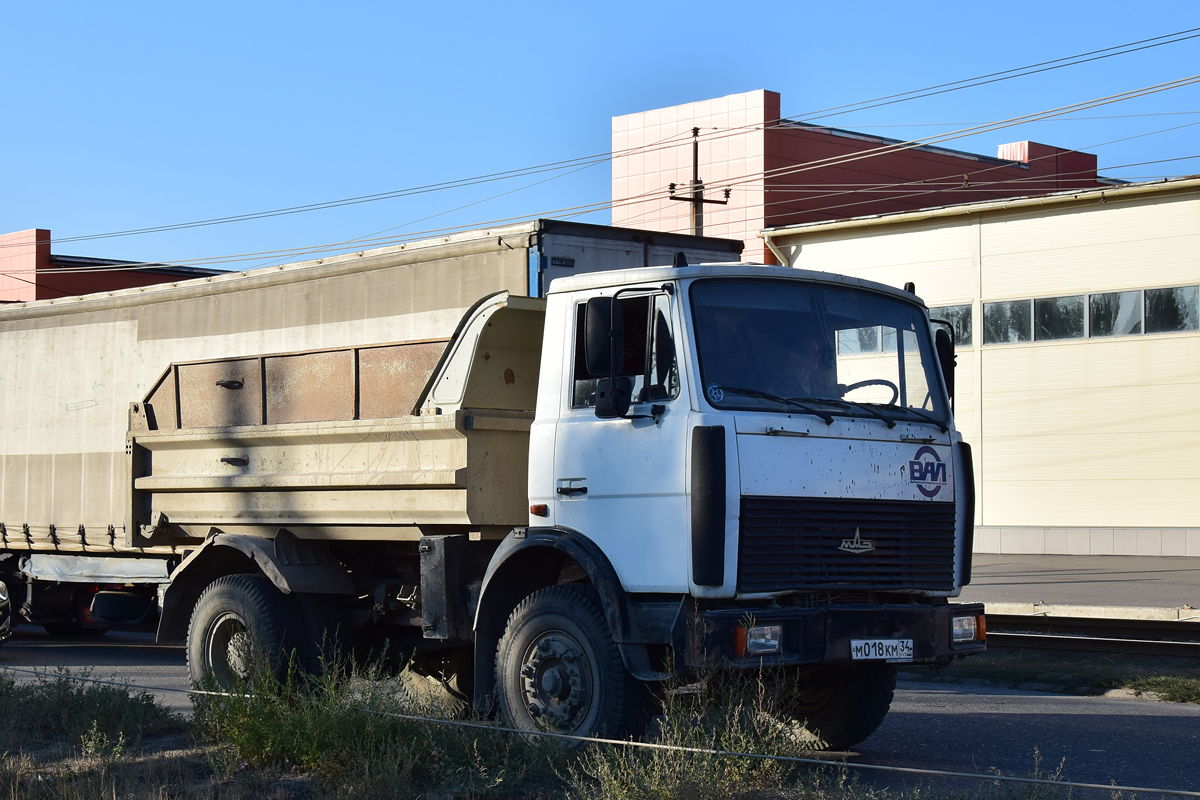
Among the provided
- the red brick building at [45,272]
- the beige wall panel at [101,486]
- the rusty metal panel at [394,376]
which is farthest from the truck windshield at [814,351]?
the red brick building at [45,272]

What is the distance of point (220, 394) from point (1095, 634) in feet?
30.8

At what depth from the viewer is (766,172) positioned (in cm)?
3834

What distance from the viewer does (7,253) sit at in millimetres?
40000

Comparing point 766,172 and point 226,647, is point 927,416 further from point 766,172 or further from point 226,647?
point 766,172

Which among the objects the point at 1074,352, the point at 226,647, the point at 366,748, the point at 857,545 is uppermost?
the point at 1074,352

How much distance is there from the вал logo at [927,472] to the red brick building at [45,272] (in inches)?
1281

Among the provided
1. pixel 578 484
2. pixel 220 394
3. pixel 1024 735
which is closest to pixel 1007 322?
pixel 1024 735

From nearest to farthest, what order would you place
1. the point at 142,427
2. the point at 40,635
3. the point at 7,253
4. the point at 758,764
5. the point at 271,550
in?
the point at 758,764
the point at 271,550
the point at 142,427
the point at 40,635
the point at 7,253

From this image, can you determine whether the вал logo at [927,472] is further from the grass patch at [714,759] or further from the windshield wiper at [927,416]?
the grass patch at [714,759]

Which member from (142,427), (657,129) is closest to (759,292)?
A: (142,427)

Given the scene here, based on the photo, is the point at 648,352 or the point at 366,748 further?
the point at 648,352

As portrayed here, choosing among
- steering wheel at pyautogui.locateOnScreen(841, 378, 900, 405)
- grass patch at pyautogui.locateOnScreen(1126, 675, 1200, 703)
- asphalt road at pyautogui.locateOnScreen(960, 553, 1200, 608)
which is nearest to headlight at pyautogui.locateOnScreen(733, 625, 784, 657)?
steering wheel at pyautogui.locateOnScreen(841, 378, 900, 405)

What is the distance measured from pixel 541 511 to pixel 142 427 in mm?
Result: 4289

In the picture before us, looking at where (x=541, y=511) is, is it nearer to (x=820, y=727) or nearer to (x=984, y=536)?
(x=820, y=727)
